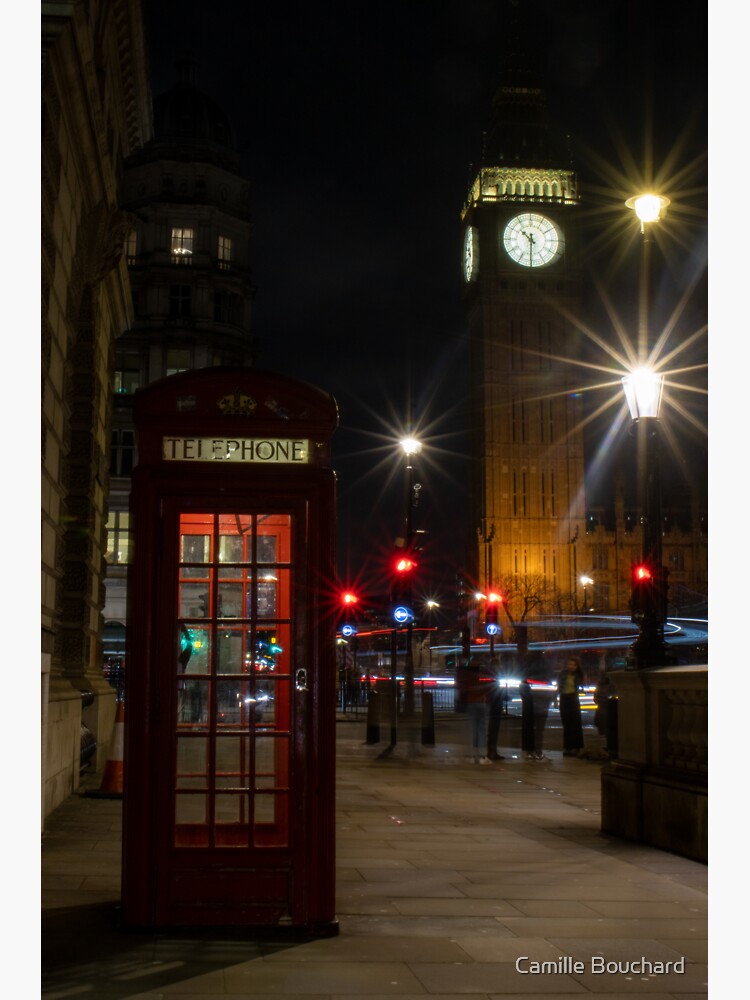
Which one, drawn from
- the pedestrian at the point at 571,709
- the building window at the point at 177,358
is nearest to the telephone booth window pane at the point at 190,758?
the pedestrian at the point at 571,709

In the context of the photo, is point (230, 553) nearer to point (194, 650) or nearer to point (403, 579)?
point (194, 650)

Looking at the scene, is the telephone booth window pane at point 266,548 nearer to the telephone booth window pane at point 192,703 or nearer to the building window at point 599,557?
the telephone booth window pane at point 192,703

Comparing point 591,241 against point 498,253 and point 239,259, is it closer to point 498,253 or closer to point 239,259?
point 498,253

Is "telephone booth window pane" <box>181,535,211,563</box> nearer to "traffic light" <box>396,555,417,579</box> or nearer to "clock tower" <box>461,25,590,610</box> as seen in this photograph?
"traffic light" <box>396,555,417,579</box>

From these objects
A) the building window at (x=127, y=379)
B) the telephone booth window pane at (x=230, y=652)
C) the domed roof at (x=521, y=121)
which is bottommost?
the telephone booth window pane at (x=230, y=652)

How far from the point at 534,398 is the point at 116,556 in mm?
73809

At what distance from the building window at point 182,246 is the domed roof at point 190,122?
15.3 ft

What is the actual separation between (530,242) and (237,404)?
11545 cm

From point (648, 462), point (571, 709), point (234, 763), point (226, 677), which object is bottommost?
point (571, 709)

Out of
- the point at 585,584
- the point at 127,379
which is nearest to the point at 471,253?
the point at 585,584

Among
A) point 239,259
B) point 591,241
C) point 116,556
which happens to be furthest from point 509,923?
point 591,241

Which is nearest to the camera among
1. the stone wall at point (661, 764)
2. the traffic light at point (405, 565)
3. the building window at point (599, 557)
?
the stone wall at point (661, 764)

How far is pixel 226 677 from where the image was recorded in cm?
612

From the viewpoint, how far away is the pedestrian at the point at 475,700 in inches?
733
